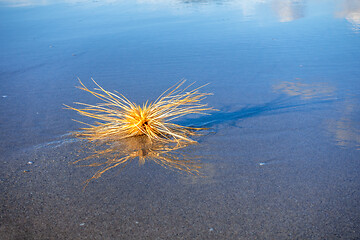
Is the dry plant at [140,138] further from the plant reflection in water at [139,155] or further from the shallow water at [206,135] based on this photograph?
the shallow water at [206,135]

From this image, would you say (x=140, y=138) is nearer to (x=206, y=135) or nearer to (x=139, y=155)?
(x=139, y=155)

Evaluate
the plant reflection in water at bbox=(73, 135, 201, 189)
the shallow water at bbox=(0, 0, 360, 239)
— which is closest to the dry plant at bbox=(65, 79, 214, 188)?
the plant reflection in water at bbox=(73, 135, 201, 189)

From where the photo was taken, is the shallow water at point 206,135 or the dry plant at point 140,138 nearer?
the shallow water at point 206,135

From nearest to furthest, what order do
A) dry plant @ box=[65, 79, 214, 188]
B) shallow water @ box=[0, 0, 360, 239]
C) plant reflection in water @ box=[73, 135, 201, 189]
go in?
shallow water @ box=[0, 0, 360, 239] < plant reflection in water @ box=[73, 135, 201, 189] < dry plant @ box=[65, 79, 214, 188]

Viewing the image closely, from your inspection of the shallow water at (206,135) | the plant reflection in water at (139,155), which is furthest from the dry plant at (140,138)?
the shallow water at (206,135)

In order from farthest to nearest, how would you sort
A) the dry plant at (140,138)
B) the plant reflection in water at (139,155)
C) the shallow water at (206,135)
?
the dry plant at (140,138)
the plant reflection in water at (139,155)
the shallow water at (206,135)

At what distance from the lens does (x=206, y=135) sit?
12.6 feet

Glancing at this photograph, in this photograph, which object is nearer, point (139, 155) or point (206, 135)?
point (139, 155)

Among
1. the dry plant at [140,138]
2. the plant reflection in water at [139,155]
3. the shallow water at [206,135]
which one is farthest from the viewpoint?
the dry plant at [140,138]

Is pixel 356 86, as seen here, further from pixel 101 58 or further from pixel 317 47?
pixel 101 58

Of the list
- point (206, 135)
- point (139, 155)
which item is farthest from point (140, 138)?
point (206, 135)

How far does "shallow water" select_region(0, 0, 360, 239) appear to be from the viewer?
8.38ft

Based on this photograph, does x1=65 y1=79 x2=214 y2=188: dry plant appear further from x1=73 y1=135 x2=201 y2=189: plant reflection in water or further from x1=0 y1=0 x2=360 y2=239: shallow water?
x1=0 y1=0 x2=360 y2=239: shallow water

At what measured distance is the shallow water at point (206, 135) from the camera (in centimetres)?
255
